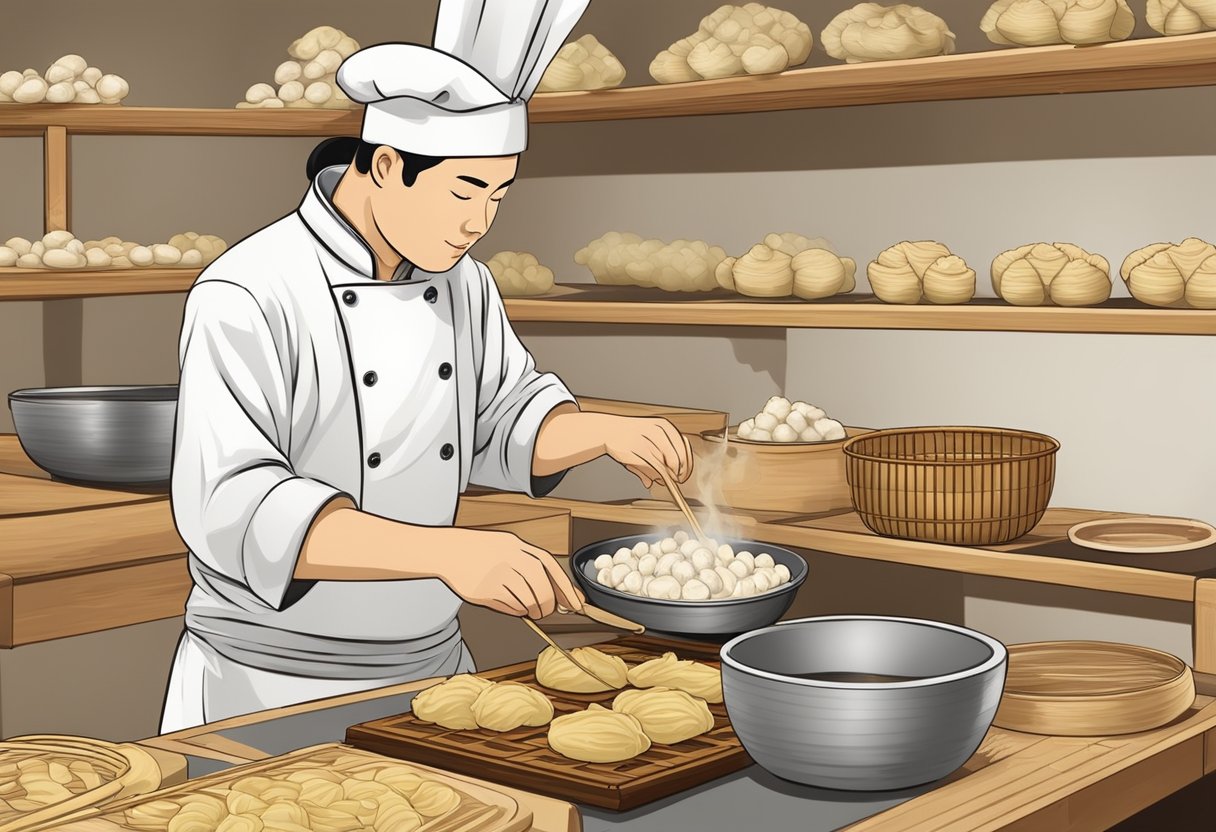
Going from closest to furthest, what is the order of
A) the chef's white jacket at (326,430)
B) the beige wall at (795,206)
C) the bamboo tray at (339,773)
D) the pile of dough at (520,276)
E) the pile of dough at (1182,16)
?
the bamboo tray at (339,773) < the chef's white jacket at (326,430) < the pile of dough at (1182,16) < the beige wall at (795,206) < the pile of dough at (520,276)

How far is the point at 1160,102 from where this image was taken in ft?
8.88

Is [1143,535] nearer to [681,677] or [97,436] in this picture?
[681,677]

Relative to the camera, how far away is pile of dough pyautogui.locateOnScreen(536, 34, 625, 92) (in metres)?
3.04

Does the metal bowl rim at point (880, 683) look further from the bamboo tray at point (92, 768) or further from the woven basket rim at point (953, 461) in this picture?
the woven basket rim at point (953, 461)

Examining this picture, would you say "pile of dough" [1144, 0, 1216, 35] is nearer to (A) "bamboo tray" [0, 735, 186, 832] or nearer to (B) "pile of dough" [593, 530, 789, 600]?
(B) "pile of dough" [593, 530, 789, 600]

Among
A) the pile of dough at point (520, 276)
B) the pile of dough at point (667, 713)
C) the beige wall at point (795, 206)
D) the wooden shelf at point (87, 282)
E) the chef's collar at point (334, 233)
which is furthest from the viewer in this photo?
the pile of dough at point (520, 276)

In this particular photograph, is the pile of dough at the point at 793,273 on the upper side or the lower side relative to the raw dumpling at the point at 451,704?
upper

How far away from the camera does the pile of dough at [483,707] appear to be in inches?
54.7

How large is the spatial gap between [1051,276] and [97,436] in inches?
70.9

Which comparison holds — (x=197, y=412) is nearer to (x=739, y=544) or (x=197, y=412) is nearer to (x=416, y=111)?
(x=416, y=111)

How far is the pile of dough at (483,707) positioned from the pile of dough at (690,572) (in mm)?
350

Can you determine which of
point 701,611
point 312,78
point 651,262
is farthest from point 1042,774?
point 312,78

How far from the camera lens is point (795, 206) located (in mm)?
3219

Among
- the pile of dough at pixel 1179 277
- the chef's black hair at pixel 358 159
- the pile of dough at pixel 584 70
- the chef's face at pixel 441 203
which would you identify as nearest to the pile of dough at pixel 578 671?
the chef's face at pixel 441 203
